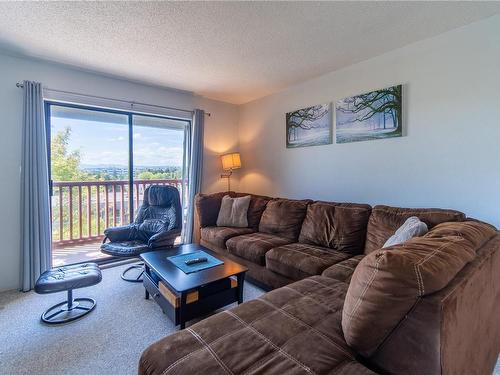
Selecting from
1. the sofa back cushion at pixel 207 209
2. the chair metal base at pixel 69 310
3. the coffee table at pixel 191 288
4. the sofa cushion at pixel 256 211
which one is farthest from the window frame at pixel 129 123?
the coffee table at pixel 191 288

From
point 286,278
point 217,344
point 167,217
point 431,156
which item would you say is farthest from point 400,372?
point 167,217

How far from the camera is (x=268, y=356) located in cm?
102

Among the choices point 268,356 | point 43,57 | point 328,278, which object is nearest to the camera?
point 268,356

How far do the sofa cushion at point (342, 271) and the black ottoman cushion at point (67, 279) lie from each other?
190 cm

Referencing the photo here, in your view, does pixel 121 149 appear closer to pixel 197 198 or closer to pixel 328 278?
pixel 197 198

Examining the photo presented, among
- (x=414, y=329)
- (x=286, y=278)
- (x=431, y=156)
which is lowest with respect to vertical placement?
(x=286, y=278)

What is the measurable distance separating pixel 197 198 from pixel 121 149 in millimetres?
1298

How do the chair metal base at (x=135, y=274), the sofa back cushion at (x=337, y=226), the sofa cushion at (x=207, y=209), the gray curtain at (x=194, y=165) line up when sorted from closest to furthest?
the sofa back cushion at (x=337, y=226) < the chair metal base at (x=135, y=274) < the sofa cushion at (x=207, y=209) < the gray curtain at (x=194, y=165)

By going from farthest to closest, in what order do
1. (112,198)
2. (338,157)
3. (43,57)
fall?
1. (112,198)
2. (338,157)
3. (43,57)

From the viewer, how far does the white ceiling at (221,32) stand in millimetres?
1899

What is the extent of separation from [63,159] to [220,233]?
7.44 ft

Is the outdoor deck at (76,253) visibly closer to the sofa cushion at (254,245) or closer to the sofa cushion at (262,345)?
the sofa cushion at (254,245)

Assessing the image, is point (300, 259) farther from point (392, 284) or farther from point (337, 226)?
point (392, 284)

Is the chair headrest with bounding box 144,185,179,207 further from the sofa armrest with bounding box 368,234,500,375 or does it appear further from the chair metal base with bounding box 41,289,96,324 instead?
the sofa armrest with bounding box 368,234,500,375
